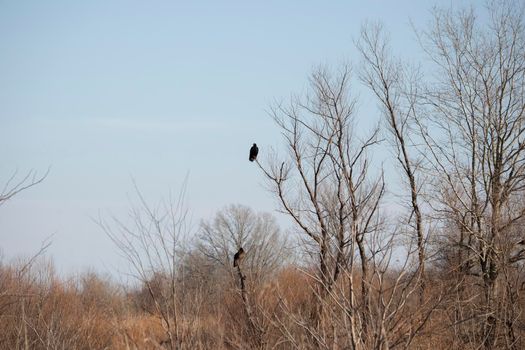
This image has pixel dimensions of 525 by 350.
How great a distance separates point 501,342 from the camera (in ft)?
34.9

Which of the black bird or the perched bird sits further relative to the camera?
the perched bird

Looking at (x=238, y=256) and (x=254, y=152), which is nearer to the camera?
(x=254, y=152)

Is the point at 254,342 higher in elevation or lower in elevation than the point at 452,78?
lower

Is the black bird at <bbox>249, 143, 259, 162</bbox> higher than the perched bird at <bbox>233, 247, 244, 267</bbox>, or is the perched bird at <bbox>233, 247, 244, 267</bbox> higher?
the black bird at <bbox>249, 143, 259, 162</bbox>

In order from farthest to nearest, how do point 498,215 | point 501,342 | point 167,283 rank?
point 501,342 → point 498,215 → point 167,283

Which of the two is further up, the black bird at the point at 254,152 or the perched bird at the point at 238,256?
the black bird at the point at 254,152

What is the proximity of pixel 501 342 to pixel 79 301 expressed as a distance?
10.4 metres

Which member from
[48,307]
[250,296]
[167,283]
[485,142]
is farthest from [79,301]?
[485,142]

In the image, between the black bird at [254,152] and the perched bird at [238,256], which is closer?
the black bird at [254,152]

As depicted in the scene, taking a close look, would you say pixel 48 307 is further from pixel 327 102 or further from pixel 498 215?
pixel 498 215

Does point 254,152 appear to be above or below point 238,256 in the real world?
above

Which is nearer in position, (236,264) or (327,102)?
(236,264)

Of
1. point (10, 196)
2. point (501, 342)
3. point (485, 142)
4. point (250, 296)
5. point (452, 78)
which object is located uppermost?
point (452, 78)

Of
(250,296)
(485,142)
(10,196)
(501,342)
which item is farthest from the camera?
(485,142)
